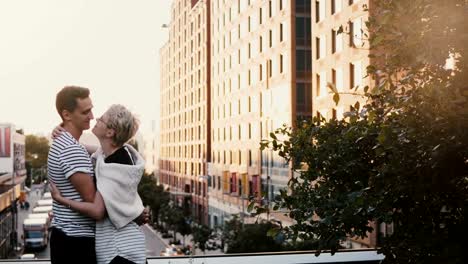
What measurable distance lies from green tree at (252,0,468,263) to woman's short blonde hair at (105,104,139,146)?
2181 millimetres

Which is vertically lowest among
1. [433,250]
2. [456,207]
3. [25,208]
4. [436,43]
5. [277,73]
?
[25,208]

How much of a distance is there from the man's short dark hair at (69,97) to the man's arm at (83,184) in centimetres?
44

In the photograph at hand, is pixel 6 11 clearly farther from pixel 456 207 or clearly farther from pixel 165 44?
pixel 165 44

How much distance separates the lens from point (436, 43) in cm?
438

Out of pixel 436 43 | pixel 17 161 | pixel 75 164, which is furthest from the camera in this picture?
pixel 17 161

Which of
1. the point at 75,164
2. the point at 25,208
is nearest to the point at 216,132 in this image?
the point at 25,208

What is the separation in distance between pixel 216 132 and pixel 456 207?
57694 mm

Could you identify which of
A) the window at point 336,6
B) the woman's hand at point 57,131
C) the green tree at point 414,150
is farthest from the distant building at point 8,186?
the woman's hand at point 57,131

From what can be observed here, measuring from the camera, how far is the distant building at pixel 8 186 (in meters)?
45.6

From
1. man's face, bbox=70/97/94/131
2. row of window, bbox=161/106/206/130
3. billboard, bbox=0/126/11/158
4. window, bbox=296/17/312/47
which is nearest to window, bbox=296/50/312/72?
window, bbox=296/17/312/47

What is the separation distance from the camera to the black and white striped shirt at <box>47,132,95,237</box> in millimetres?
3439

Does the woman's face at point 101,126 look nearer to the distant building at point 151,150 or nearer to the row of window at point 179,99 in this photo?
the row of window at point 179,99

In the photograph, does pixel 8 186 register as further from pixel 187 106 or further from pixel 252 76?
pixel 187 106

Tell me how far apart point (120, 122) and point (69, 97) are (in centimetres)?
38
